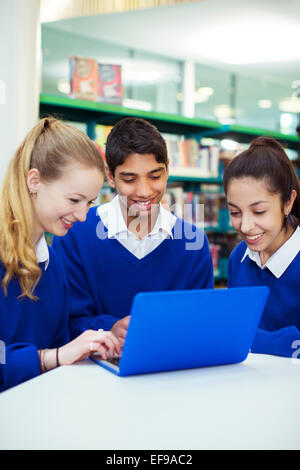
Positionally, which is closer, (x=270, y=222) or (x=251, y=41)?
(x=270, y=222)

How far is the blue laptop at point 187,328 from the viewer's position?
0.94 meters

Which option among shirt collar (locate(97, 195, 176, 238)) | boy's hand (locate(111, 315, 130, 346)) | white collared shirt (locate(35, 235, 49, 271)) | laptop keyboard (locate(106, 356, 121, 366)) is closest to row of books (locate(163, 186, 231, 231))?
shirt collar (locate(97, 195, 176, 238))

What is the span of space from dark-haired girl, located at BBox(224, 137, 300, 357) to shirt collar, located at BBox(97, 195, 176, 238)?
0.87 feet

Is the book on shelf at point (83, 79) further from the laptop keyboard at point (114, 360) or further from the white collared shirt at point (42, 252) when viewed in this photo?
the laptop keyboard at point (114, 360)

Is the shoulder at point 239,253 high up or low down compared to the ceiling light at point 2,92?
down

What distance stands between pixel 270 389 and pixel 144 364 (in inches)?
9.5

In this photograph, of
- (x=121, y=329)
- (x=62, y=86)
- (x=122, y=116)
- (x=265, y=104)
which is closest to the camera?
(x=121, y=329)

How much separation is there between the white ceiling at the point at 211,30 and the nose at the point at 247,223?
12.7ft

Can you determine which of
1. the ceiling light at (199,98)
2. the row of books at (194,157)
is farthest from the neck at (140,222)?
the ceiling light at (199,98)

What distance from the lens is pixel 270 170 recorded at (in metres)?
1.54

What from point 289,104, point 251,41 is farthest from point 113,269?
point 289,104

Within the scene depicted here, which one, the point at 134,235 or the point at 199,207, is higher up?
the point at 199,207

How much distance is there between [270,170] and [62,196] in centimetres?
63

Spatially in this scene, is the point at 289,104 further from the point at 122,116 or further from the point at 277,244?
the point at 277,244
